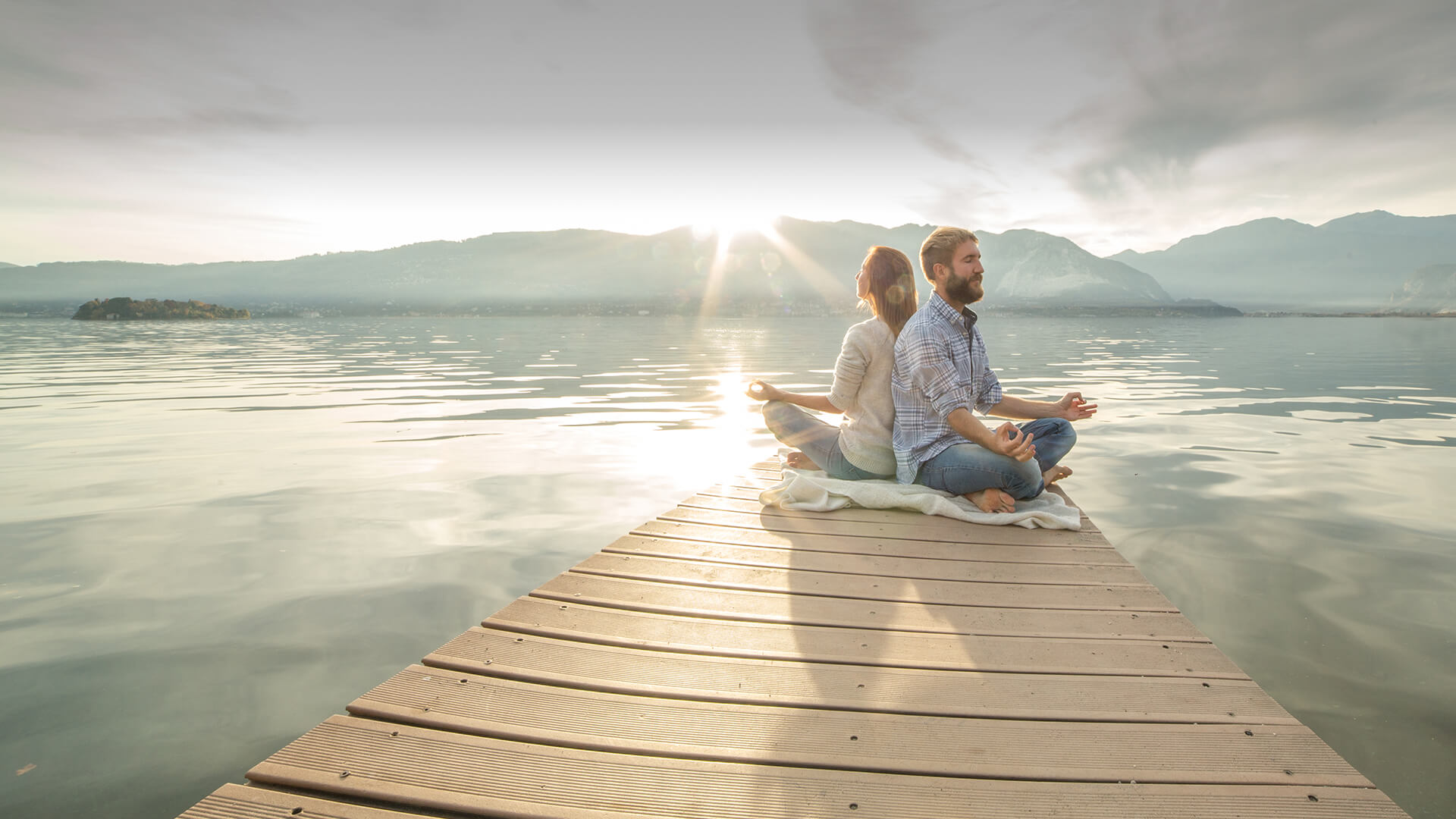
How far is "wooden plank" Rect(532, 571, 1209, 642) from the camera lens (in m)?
3.06

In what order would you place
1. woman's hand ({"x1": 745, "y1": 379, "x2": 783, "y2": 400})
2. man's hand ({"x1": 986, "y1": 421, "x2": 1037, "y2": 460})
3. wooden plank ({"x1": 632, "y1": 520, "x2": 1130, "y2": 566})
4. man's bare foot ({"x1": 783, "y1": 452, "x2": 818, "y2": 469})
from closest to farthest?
wooden plank ({"x1": 632, "y1": 520, "x2": 1130, "y2": 566}) → man's hand ({"x1": 986, "y1": 421, "x2": 1037, "y2": 460}) → woman's hand ({"x1": 745, "y1": 379, "x2": 783, "y2": 400}) → man's bare foot ({"x1": 783, "y1": 452, "x2": 818, "y2": 469})

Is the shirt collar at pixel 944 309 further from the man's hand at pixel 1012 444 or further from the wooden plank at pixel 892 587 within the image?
the wooden plank at pixel 892 587

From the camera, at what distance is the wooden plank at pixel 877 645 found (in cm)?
274

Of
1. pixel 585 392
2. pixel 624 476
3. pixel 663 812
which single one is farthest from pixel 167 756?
pixel 585 392

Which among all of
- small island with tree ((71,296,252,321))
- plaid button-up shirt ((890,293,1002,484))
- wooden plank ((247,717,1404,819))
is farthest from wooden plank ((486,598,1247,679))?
small island with tree ((71,296,252,321))

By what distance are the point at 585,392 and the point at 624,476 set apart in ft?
24.3

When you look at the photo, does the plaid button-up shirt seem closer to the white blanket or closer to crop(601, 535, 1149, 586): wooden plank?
the white blanket

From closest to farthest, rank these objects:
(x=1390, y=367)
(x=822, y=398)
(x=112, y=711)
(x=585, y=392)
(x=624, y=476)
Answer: (x=112, y=711)
(x=822, y=398)
(x=624, y=476)
(x=585, y=392)
(x=1390, y=367)

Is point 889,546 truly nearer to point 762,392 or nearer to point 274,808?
point 762,392

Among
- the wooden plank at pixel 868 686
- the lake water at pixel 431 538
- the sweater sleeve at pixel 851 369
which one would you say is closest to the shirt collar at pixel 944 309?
the sweater sleeve at pixel 851 369

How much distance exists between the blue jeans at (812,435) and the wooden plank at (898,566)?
62.6 inches

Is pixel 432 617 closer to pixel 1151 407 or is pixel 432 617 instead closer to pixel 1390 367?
pixel 1151 407

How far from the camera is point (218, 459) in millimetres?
8453

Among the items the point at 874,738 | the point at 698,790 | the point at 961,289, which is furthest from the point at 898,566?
the point at 698,790
